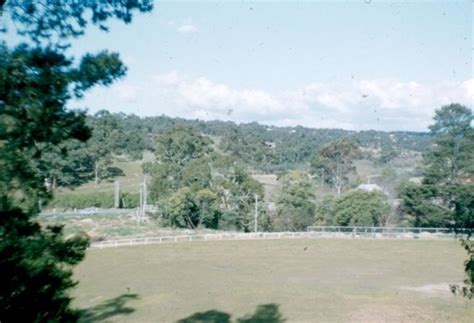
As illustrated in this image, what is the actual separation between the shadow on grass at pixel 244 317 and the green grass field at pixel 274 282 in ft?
0.12

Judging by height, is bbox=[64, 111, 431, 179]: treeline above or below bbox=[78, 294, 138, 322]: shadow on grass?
above

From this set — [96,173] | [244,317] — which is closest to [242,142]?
[96,173]

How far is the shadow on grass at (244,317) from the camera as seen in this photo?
18.8m

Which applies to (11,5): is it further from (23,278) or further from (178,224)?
(178,224)

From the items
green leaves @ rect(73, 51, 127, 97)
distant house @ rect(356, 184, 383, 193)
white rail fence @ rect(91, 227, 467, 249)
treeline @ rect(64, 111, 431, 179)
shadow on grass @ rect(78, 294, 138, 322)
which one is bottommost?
shadow on grass @ rect(78, 294, 138, 322)

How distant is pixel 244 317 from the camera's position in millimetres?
19312

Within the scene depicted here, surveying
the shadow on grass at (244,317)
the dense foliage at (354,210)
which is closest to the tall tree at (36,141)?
the shadow on grass at (244,317)

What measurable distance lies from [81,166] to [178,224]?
29650 mm

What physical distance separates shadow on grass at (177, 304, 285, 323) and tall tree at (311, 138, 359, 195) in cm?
6186

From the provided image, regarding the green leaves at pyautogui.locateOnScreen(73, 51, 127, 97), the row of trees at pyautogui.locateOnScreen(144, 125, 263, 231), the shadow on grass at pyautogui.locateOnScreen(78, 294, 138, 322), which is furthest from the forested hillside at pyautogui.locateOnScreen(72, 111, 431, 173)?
the green leaves at pyautogui.locateOnScreen(73, 51, 127, 97)

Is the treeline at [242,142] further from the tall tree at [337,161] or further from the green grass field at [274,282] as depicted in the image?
the green grass field at [274,282]

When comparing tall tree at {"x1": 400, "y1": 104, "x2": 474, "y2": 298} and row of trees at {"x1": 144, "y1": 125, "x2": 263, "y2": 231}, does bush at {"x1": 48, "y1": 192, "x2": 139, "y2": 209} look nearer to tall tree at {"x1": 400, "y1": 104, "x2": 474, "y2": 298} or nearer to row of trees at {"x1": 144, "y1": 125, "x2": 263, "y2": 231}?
row of trees at {"x1": 144, "y1": 125, "x2": 263, "y2": 231}

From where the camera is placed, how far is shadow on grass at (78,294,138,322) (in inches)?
755

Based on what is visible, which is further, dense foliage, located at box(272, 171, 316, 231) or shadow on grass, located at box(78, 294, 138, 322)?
dense foliage, located at box(272, 171, 316, 231)
